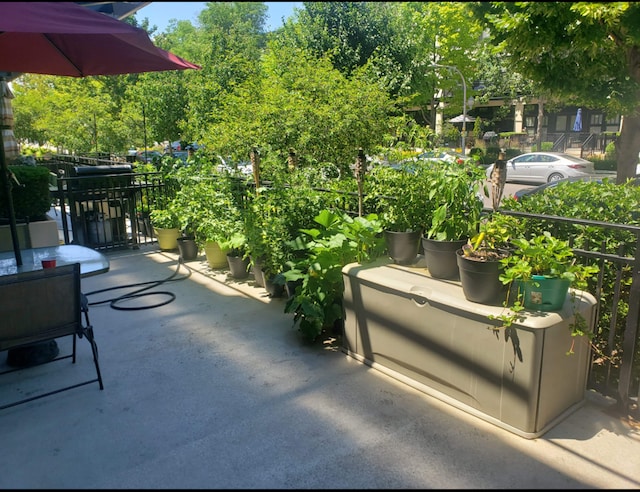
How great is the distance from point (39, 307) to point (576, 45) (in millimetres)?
4404

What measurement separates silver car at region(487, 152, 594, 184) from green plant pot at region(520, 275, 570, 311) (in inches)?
729

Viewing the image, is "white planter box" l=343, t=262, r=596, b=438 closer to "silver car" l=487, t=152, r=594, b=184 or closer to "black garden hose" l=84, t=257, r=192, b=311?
"black garden hose" l=84, t=257, r=192, b=311

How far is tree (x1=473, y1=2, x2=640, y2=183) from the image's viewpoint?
3.46m

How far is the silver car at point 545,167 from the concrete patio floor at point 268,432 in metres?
18.6

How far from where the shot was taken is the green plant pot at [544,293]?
276cm

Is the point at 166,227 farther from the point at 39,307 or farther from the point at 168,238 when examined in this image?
the point at 39,307

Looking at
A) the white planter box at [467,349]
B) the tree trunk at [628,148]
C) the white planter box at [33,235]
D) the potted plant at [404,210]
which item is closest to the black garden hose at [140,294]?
the white planter box at [33,235]

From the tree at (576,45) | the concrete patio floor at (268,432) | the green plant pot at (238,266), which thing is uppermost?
the tree at (576,45)

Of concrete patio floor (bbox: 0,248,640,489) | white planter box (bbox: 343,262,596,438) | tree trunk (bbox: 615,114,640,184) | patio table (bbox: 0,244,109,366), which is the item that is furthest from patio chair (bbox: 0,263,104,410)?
tree trunk (bbox: 615,114,640,184)

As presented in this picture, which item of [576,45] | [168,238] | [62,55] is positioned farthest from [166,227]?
[576,45]

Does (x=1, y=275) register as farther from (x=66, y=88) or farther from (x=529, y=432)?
(x=66, y=88)

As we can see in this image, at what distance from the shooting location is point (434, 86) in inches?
508

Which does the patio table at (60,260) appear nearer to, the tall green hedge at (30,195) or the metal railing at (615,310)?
the tall green hedge at (30,195)

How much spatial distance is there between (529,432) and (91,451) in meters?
2.50
